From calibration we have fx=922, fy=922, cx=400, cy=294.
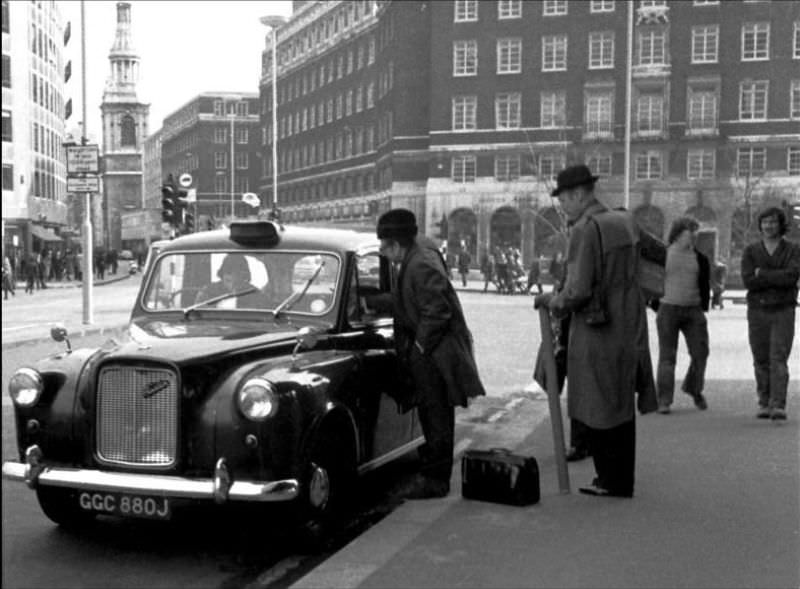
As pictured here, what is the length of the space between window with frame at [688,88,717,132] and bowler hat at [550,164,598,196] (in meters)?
52.8

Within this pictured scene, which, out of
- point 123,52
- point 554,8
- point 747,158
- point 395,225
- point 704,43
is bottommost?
point 395,225

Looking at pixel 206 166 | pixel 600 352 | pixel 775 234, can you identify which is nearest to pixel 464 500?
pixel 600 352

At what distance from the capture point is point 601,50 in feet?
183

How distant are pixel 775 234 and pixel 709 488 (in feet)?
9.38

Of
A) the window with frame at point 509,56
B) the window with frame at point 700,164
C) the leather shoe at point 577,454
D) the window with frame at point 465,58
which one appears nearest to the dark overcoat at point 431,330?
the leather shoe at point 577,454

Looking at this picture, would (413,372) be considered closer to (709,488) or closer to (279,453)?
(279,453)

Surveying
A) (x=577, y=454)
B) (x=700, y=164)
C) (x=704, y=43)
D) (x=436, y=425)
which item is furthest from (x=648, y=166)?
(x=436, y=425)

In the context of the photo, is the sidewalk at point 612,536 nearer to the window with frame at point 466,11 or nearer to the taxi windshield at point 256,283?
the taxi windshield at point 256,283

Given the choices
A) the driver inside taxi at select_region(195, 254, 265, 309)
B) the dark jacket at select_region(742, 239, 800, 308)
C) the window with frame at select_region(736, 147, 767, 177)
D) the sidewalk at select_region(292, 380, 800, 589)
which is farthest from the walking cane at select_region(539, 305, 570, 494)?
the window with frame at select_region(736, 147, 767, 177)

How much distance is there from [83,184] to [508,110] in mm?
47367

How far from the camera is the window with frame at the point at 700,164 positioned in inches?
2122

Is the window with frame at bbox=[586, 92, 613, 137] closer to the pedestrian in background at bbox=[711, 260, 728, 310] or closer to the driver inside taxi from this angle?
the pedestrian in background at bbox=[711, 260, 728, 310]

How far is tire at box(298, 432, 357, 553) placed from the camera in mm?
4637

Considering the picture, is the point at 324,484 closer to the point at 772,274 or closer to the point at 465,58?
the point at 772,274
